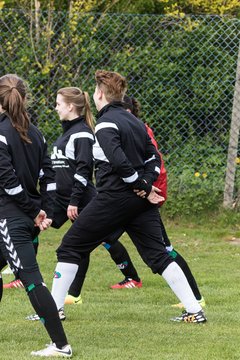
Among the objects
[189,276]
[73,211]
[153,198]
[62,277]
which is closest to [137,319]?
[189,276]

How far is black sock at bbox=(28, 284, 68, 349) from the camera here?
570 cm

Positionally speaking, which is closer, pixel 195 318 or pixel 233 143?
pixel 195 318

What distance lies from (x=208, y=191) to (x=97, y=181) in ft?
16.0

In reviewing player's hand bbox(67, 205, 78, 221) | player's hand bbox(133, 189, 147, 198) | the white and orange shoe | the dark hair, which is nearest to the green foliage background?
the white and orange shoe

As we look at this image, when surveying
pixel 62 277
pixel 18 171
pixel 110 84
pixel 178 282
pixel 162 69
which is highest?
pixel 110 84

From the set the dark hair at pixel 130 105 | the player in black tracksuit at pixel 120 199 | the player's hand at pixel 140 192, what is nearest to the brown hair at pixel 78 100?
the dark hair at pixel 130 105

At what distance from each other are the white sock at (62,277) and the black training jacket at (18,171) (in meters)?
0.69

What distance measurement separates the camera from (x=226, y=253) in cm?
1023

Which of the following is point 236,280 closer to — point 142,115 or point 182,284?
point 182,284

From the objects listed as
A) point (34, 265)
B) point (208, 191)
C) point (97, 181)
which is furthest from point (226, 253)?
point (34, 265)

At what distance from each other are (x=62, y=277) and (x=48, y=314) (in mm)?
966

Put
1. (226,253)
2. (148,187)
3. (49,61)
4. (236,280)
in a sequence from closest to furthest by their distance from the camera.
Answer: (148,187), (236,280), (226,253), (49,61)

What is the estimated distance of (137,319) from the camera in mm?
6984

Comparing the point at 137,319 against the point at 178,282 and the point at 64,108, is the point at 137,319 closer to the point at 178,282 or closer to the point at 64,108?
the point at 178,282
